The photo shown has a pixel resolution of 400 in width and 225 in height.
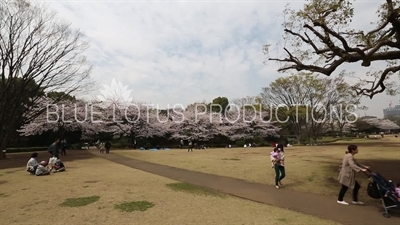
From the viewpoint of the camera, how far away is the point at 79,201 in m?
6.94

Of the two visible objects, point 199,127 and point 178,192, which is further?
point 199,127

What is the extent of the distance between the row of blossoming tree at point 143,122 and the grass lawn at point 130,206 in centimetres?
2754

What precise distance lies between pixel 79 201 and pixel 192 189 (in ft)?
11.0

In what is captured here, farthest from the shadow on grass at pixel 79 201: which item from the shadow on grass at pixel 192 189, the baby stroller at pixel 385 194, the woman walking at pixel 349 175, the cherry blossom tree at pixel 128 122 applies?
the cherry blossom tree at pixel 128 122

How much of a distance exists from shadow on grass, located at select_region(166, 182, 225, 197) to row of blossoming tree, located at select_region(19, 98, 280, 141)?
29.2 metres

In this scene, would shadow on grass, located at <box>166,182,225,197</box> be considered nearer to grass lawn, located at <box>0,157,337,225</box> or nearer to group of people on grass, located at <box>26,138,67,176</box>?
grass lawn, located at <box>0,157,337,225</box>

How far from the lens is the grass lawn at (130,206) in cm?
556

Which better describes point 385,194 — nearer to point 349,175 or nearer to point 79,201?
point 349,175

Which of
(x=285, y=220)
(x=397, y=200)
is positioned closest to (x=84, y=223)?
(x=285, y=220)

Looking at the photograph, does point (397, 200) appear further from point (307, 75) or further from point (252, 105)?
point (252, 105)

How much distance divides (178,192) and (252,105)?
41.0 meters

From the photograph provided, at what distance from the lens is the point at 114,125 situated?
38.6 m

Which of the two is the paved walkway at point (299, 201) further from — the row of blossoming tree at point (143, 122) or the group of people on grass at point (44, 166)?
the row of blossoming tree at point (143, 122)

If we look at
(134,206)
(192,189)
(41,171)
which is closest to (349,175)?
(192,189)
